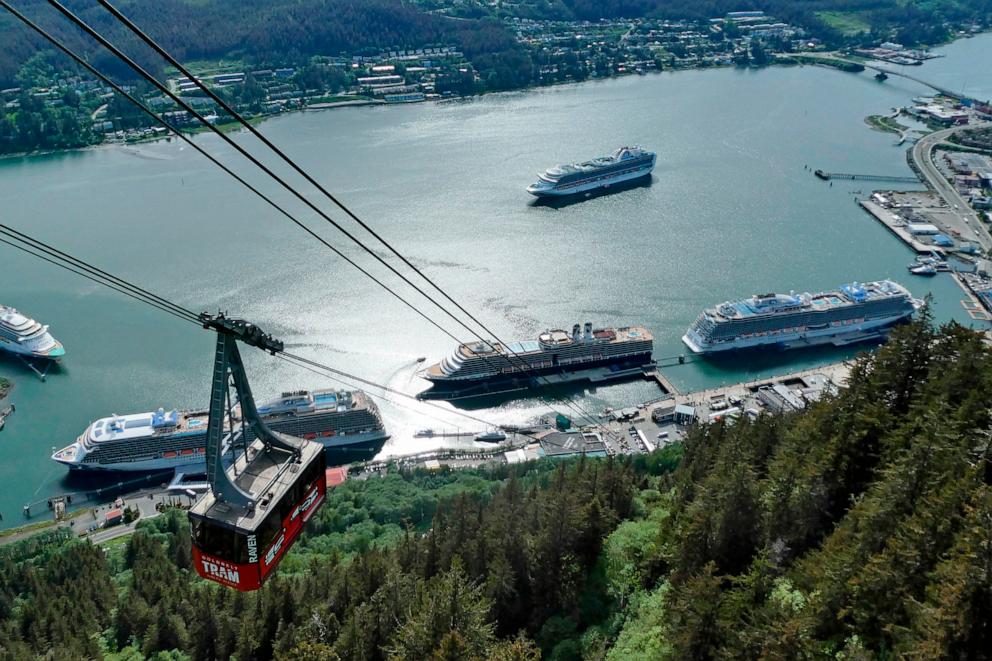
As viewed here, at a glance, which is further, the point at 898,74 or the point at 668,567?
the point at 898,74

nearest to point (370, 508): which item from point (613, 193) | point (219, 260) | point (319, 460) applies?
point (319, 460)

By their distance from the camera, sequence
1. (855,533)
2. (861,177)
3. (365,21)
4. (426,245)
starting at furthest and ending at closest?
(365,21)
(861,177)
(426,245)
(855,533)

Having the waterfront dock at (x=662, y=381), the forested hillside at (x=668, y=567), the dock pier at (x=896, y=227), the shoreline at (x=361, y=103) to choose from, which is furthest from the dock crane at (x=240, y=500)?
the shoreline at (x=361, y=103)

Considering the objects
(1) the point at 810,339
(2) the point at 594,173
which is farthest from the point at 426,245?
(1) the point at 810,339

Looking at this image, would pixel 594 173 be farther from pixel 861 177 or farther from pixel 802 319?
pixel 802 319

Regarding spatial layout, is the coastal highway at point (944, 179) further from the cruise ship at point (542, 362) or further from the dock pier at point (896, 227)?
the cruise ship at point (542, 362)

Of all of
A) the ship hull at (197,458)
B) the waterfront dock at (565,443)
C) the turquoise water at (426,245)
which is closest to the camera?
the waterfront dock at (565,443)
